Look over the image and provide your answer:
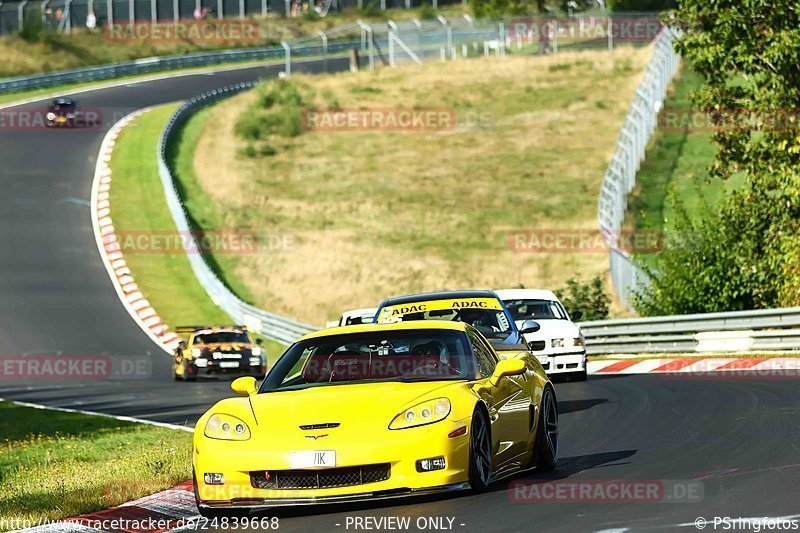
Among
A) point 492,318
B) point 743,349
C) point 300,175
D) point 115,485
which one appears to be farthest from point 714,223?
point 300,175

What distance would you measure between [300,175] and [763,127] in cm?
2983

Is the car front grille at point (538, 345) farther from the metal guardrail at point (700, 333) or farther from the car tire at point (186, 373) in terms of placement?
the car tire at point (186, 373)

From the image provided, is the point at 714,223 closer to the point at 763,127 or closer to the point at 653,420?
the point at 763,127

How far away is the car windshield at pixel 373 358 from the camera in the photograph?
1058cm

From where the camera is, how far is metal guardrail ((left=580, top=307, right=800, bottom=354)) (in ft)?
82.2

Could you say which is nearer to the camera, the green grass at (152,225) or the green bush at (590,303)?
the green bush at (590,303)

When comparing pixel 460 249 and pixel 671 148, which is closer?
pixel 460 249

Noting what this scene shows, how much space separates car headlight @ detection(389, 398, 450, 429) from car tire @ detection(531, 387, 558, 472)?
171 cm

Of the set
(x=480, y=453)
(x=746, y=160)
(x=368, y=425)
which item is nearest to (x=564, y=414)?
(x=480, y=453)

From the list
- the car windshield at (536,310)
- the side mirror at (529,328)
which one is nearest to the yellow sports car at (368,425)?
the side mirror at (529,328)

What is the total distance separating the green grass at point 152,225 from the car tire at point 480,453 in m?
25.4

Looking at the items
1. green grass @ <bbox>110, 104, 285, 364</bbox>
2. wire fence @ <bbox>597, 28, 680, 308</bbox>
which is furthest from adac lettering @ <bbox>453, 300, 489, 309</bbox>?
green grass @ <bbox>110, 104, 285, 364</bbox>

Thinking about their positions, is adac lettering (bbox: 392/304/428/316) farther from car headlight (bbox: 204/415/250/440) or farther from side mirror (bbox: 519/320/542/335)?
car headlight (bbox: 204/415/250/440)

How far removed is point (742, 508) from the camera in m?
8.60
